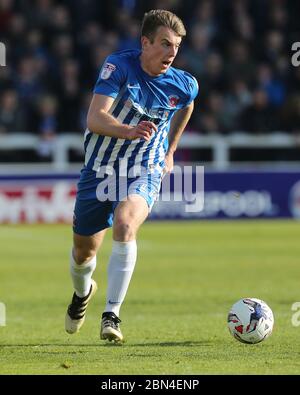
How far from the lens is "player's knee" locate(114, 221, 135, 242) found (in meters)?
7.29

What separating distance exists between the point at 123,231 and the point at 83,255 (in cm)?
73

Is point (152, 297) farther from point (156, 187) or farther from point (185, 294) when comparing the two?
point (156, 187)

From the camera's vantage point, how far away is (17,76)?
779 inches

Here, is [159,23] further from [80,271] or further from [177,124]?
[80,271]

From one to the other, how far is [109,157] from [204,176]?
1140cm

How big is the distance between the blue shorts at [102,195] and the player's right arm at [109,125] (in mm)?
464

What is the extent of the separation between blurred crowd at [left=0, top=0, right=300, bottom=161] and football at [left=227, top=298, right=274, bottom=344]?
1192 centimetres

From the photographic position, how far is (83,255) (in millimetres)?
7930

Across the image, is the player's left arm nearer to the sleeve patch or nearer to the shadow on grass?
the sleeve patch

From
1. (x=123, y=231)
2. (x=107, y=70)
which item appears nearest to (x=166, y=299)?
(x=123, y=231)

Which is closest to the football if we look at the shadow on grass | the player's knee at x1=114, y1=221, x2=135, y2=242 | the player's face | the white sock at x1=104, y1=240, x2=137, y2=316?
the shadow on grass

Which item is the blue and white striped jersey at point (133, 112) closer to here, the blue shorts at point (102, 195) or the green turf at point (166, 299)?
the blue shorts at point (102, 195)
